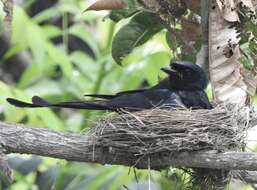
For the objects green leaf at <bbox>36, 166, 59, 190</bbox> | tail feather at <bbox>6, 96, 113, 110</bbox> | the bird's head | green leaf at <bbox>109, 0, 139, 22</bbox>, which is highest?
green leaf at <bbox>109, 0, 139, 22</bbox>

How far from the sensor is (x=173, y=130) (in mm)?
3701

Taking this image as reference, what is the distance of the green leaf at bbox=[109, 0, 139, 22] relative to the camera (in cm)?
414

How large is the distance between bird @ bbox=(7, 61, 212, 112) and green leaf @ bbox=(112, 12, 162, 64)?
219mm

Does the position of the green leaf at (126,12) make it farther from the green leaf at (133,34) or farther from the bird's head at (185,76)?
the bird's head at (185,76)

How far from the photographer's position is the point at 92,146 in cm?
356

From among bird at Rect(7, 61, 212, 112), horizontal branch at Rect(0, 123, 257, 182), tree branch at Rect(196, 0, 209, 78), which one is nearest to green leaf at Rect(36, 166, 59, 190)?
bird at Rect(7, 61, 212, 112)

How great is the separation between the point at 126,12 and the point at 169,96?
1.58 ft

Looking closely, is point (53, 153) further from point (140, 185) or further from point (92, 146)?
point (140, 185)

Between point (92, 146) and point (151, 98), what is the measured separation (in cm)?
66

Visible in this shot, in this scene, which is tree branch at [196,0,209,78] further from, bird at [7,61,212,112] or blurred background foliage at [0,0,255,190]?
blurred background foliage at [0,0,255,190]

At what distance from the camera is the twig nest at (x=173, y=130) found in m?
3.57

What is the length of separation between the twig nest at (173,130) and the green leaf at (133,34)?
0.50 metres

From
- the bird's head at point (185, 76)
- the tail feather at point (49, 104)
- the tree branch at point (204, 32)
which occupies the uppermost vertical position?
the tree branch at point (204, 32)

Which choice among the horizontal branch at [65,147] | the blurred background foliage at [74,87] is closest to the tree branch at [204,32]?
the blurred background foliage at [74,87]
